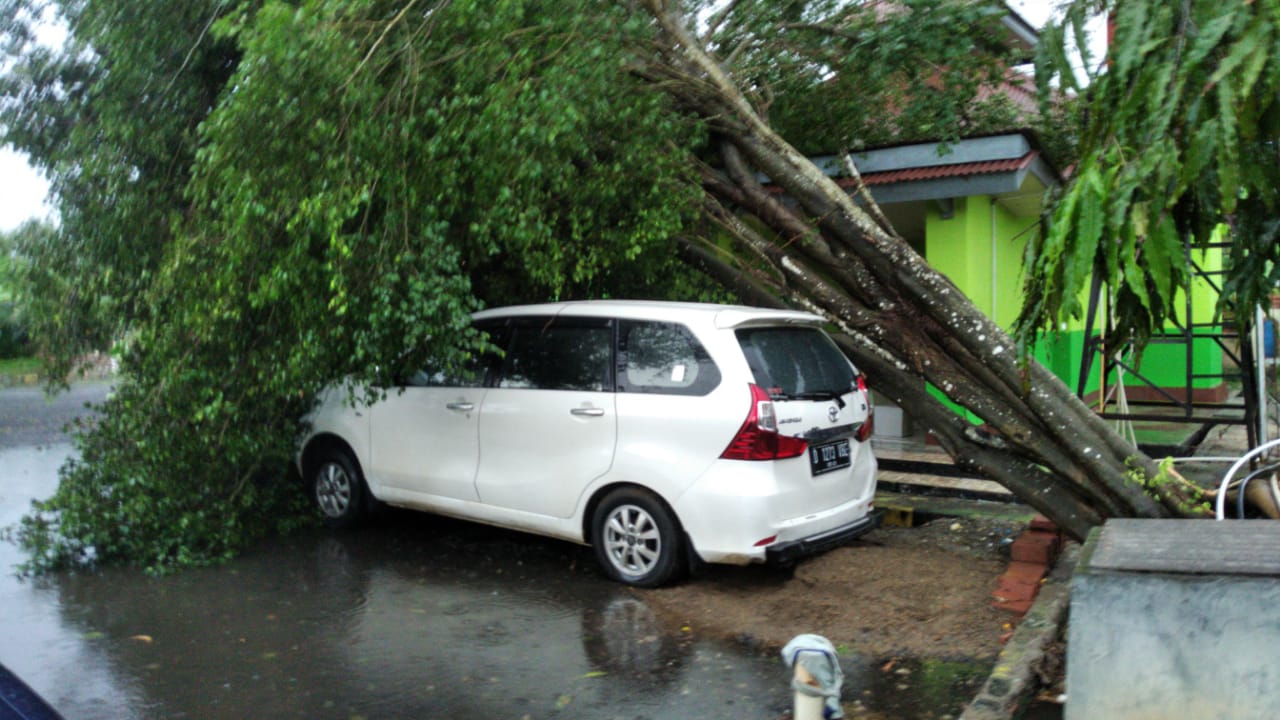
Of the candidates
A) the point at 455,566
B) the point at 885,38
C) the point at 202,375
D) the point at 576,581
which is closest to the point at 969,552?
the point at 576,581

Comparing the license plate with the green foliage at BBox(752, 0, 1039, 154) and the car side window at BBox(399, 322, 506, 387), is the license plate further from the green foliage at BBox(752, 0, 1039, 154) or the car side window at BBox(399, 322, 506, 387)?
the green foliage at BBox(752, 0, 1039, 154)

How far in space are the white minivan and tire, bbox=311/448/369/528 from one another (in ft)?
2.06

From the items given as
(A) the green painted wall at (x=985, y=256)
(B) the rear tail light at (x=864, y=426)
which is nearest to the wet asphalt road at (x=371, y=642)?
(B) the rear tail light at (x=864, y=426)

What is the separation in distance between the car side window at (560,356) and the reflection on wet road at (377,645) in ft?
4.21

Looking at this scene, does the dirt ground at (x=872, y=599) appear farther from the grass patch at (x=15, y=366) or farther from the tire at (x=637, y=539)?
the grass patch at (x=15, y=366)

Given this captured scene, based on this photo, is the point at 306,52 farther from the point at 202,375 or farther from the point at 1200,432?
the point at 1200,432

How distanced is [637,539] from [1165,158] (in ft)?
11.5

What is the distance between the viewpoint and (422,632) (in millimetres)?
5570

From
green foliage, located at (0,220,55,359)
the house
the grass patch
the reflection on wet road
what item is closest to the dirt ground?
the reflection on wet road

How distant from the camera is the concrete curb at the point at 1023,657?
422 centimetres

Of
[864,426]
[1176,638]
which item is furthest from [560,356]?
[1176,638]

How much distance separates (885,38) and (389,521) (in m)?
5.74

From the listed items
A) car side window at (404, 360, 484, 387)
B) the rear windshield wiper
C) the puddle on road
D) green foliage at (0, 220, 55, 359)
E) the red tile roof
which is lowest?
the puddle on road

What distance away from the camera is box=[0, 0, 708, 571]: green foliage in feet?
20.0
